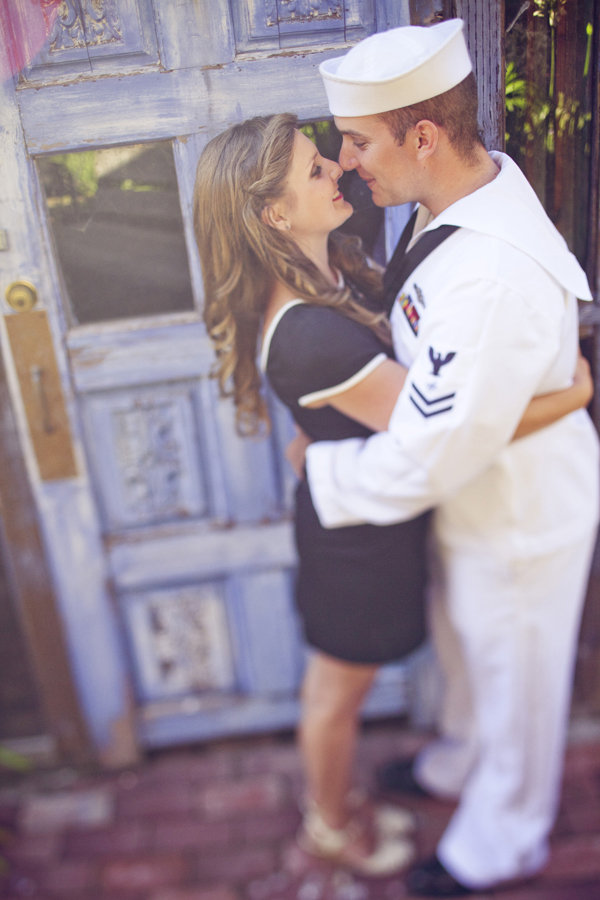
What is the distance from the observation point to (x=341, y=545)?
1.52m

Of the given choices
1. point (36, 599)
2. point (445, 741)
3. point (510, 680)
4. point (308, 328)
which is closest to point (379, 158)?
point (308, 328)

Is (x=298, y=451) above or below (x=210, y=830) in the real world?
above

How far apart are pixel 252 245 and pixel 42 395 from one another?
29.8 inches

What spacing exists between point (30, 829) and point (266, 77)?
2.18 metres

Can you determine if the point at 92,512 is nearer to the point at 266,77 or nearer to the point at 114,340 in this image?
the point at 114,340

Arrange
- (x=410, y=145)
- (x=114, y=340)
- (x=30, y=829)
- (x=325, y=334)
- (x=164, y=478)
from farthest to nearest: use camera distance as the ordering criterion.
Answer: (x=30, y=829), (x=164, y=478), (x=114, y=340), (x=325, y=334), (x=410, y=145)

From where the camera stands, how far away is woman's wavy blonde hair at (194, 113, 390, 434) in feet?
4.11

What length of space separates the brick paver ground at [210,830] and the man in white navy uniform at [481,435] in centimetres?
25

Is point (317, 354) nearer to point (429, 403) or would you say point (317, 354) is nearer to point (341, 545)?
point (429, 403)

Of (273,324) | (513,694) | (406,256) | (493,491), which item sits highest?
(406,256)

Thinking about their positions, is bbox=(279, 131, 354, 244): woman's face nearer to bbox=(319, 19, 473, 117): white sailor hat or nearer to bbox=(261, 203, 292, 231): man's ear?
bbox=(261, 203, 292, 231): man's ear

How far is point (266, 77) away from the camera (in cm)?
127

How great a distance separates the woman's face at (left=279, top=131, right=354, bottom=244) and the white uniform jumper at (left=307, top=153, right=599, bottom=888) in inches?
6.9

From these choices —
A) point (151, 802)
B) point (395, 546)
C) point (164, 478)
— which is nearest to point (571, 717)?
point (395, 546)
